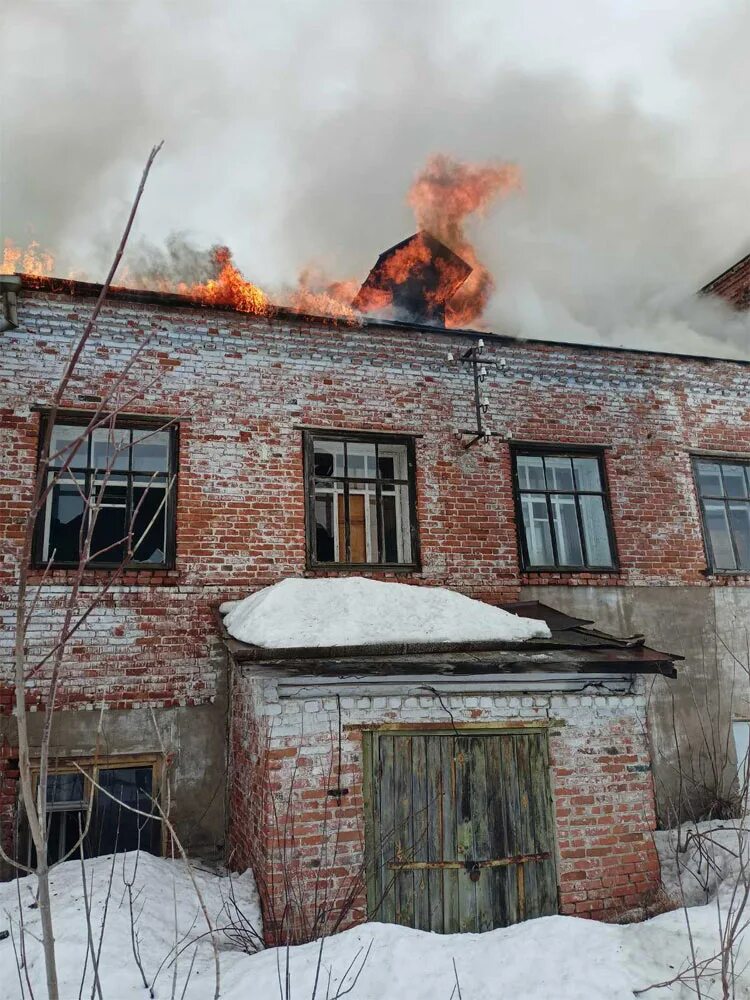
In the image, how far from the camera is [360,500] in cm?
813

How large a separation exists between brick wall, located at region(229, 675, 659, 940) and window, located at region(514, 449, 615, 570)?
2.62 meters

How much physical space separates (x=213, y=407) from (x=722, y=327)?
11.3m

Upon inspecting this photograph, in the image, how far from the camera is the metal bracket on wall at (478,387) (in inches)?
332

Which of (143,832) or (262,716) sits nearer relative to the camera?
(262,716)

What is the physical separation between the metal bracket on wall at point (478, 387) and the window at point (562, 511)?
2.14 feet

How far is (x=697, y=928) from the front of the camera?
4586mm

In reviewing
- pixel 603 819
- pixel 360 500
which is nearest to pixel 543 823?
pixel 603 819

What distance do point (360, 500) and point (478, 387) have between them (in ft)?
6.76

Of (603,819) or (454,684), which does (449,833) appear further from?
(603,819)

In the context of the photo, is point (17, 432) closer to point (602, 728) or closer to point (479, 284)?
point (602, 728)

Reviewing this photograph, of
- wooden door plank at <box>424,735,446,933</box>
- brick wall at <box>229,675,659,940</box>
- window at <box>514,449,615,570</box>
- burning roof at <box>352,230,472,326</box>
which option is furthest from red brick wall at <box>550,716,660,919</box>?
burning roof at <box>352,230,472,326</box>

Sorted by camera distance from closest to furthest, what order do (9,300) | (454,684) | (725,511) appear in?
(454,684) < (9,300) < (725,511)

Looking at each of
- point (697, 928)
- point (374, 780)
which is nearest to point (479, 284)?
point (374, 780)

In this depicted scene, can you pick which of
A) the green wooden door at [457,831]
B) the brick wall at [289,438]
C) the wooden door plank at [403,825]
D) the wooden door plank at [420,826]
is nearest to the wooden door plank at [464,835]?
the green wooden door at [457,831]
